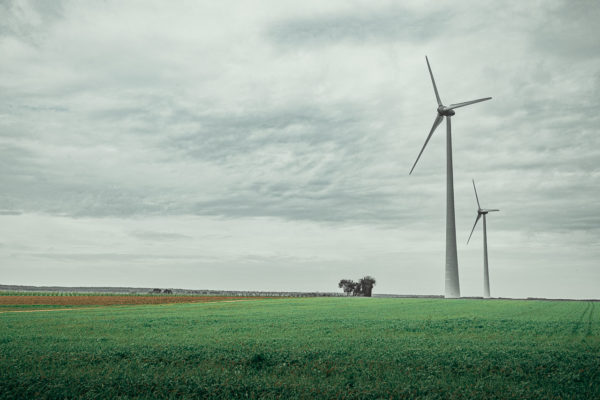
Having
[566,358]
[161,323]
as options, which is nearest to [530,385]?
[566,358]

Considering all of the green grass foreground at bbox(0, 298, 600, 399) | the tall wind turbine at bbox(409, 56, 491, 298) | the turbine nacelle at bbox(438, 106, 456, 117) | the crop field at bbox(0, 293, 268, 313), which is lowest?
the crop field at bbox(0, 293, 268, 313)

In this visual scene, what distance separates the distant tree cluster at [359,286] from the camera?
182m

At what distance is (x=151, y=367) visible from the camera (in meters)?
19.1

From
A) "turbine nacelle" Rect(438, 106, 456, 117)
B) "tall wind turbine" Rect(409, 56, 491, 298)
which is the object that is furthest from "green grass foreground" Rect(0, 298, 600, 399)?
"turbine nacelle" Rect(438, 106, 456, 117)

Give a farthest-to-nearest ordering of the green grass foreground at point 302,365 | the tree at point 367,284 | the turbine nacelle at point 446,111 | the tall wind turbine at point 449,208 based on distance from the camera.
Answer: the tree at point 367,284, the turbine nacelle at point 446,111, the tall wind turbine at point 449,208, the green grass foreground at point 302,365

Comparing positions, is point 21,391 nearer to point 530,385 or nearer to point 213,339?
point 213,339

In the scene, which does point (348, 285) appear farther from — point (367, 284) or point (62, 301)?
point (62, 301)

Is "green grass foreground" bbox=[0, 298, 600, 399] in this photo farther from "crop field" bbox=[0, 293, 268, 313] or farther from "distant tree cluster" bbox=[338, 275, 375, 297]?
"distant tree cluster" bbox=[338, 275, 375, 297]

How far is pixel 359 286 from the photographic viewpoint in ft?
604

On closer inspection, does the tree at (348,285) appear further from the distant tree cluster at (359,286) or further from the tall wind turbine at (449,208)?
the tall wind turbine at (449,208)

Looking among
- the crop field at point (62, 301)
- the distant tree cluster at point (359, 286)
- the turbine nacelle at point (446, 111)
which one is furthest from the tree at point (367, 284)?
the turbine nacelle at point (446, 111)

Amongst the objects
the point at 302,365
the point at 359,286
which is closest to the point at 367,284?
the point at 359,286

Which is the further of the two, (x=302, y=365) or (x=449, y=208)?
(x=449, y=208)

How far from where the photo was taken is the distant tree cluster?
182375 mm
